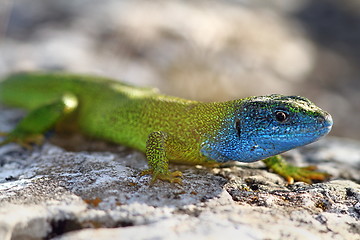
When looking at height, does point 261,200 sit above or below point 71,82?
below

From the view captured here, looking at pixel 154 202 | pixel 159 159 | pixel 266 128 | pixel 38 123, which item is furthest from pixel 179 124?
pixel 38 123

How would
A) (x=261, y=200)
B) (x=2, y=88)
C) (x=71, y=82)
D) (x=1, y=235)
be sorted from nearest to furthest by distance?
(x=1, y=235) → (x=261, y=200) → (x=71, y=82) → (x=2, y=88)

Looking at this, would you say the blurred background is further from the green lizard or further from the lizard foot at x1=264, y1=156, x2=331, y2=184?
the lizard foot at x1=264, y1=156, x2=331, y2=184

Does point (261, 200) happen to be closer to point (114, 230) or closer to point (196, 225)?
point (196, 225)

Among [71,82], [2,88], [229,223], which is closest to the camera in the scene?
[229,223]

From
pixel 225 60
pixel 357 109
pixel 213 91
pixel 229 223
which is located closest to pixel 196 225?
pixel 229 223

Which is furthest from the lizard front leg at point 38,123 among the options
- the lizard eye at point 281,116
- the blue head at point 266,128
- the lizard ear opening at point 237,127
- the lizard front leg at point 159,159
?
the lizard eye at point 281,116

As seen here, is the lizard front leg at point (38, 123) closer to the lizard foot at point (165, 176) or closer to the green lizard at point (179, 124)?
the green lizard at point (179, 124)
